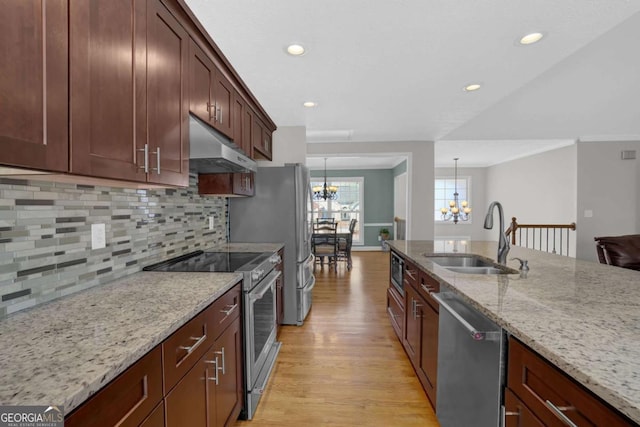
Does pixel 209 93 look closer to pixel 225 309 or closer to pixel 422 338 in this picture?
pixel 225 309

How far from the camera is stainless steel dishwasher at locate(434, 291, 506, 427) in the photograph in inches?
38.2

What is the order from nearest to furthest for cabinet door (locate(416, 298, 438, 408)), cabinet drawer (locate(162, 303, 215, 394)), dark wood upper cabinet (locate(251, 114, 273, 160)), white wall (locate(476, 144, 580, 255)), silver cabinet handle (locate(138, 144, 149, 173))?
1. cabinet drawer (locate(162, 303, 215, 394))
2. silver cabinet handle (locate(138, 144, 149, 173))
3. cabinet door (locate(416, 298, 438, 408))
4. dark wood upper cabinet (locate(251, 114, 273, 160))
5. white wall (locate(476, 144, 580, 255))

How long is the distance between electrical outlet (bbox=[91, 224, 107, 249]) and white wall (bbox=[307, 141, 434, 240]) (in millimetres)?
3505

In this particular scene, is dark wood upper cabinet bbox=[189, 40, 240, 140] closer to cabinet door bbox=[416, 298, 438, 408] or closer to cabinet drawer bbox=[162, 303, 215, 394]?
cabinet drawer bbox=[162, 303, 215, 394]

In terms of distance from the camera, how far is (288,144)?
352cm

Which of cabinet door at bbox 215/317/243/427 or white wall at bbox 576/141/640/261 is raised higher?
white wall at bbox 576/141/640/261

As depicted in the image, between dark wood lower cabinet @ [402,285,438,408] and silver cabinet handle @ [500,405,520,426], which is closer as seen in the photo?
silver cabinet handle @ [500,405,520,426]

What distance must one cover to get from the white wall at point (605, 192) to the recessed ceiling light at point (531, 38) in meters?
4.27

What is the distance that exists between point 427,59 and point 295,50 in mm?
946

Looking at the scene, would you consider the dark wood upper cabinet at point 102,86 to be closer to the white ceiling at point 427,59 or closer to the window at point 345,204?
the white ceiling at point 427,59

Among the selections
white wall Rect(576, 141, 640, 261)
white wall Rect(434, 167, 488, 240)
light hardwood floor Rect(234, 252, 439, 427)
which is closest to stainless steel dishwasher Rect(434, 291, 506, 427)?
light hardwood floor Rect(234, 252, 439, 427)

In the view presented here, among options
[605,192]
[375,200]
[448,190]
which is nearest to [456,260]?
[605,192]

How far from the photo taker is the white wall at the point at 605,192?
15.0 ft

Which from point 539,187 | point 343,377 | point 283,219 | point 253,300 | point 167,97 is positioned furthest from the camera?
point 539,187
